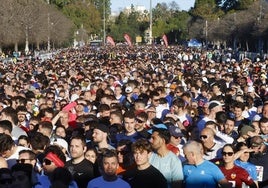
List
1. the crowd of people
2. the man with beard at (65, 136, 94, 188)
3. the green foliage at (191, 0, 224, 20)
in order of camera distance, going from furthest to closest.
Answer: the green foliage at (191, 0, 224, 20) < the man with beard at (65, 136, 94, 188) < the crowd of people

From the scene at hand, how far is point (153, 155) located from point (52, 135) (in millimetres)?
2496

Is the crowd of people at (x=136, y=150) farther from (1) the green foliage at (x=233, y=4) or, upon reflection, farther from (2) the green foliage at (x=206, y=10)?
(2) the green foliage at (x=206, y=10)

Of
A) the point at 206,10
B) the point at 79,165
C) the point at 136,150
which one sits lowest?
the point at 79,165

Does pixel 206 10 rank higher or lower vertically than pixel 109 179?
higher

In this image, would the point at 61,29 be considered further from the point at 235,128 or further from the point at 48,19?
the point at 235,128

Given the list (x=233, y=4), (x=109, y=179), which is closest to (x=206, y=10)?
(x=233, y=4)

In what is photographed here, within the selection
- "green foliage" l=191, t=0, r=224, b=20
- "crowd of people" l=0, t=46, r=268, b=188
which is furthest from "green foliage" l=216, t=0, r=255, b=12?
Answer: "crowd of people" l=0, t=46, r=268, b=188

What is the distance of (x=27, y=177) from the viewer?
641 cm

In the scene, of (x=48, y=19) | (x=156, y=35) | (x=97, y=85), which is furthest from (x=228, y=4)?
(x=97, y=85)

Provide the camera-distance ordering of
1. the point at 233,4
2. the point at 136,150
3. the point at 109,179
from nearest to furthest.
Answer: the point at 109,179 → the point at 136,150 → the point at 233,4

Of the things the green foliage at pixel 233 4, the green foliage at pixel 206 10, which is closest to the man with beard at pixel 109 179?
the green foliage at pixel 233 4

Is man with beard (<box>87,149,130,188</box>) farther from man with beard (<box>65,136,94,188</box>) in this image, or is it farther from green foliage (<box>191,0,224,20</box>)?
green foliage (<box>191,0,224,20</box>)

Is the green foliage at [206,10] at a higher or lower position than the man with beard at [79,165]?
higher

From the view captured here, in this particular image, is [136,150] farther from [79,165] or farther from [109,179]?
[79,165]
